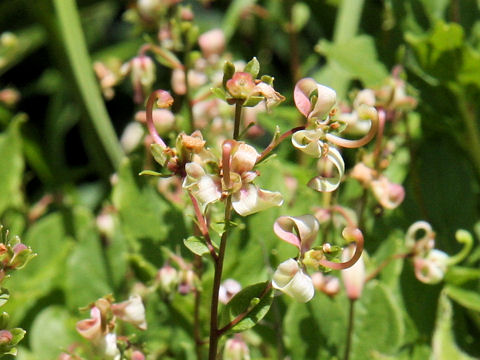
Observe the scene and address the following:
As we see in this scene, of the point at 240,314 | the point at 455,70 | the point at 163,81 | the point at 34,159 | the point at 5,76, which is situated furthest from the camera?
the point at 5,76

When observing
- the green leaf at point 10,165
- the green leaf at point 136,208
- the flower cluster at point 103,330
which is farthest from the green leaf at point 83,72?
the flower cluster at point 103,330

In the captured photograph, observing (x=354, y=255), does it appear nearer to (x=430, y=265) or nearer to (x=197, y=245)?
(x=197, y=245)

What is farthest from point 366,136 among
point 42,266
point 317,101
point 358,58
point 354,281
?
point 42,266

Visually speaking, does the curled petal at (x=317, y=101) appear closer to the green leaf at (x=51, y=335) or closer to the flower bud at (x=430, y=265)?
the flower bud at (x=430, y=265)

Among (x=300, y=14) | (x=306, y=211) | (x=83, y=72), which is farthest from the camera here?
(x=300, y=14)

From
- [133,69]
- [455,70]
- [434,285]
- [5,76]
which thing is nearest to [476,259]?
[434,285]

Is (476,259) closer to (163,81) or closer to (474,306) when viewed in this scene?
(474,306)

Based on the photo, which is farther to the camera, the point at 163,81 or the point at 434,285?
the point at 163,81
